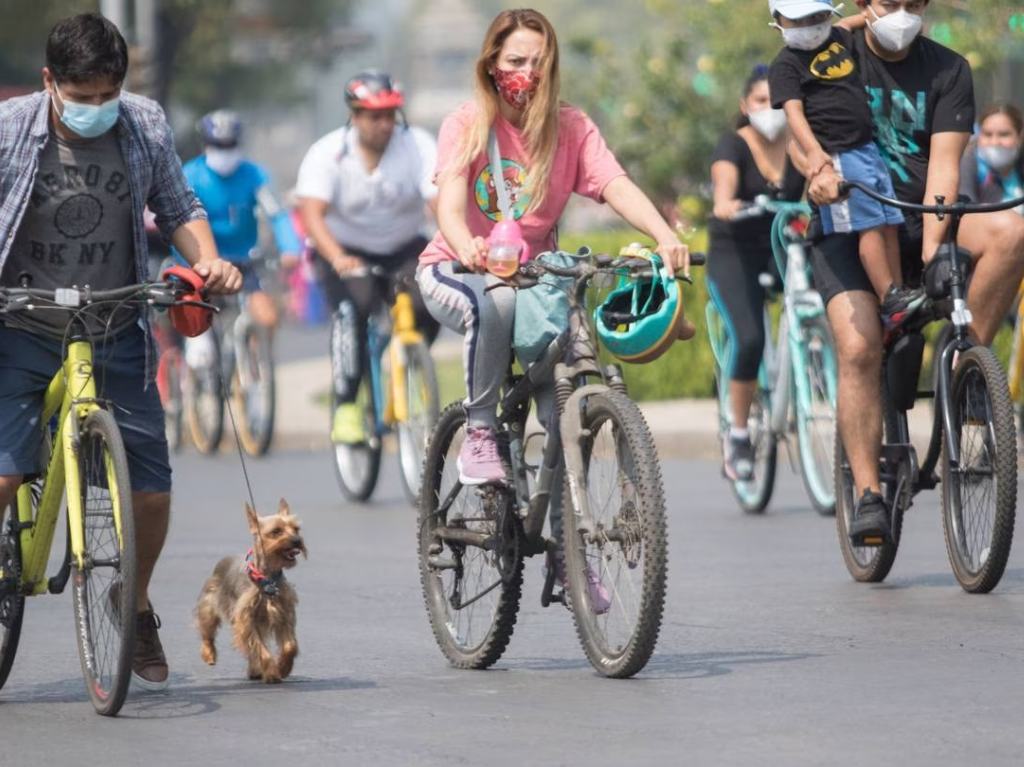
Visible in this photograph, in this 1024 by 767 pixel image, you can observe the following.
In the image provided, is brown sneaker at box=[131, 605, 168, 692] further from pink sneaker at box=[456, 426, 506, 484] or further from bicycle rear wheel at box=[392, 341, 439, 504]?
bicycle rear wheel at box=[392, 341, 439, 504]

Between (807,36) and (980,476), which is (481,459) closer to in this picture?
(980,476)

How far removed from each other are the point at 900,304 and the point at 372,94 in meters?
5.05

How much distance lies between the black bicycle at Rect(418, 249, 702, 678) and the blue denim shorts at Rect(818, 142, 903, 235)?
1.79 metres

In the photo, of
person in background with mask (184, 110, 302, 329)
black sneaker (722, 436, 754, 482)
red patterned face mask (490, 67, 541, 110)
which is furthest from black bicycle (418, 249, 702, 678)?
person in background with mask (184, 110, 302, 329)

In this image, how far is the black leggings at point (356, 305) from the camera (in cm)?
1352

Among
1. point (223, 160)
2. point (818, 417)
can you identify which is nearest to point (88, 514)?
point (818, 417)

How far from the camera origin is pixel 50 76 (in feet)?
22.7

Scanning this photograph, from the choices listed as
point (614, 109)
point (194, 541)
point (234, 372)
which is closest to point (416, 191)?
point (194, 541)

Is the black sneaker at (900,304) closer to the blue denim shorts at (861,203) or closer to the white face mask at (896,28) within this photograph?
the blue denim shorts at (861,203)

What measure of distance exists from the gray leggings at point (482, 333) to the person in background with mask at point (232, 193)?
8542 mm

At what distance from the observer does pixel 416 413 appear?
13.3m

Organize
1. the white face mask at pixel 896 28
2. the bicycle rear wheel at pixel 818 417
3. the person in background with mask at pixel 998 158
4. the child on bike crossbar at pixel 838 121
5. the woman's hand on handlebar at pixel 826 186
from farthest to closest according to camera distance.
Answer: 1. the person in background with mask at pixel 998 158
2. the bicycle rear wheel at pixel 818 417
3. the child on bike crossbar at pixel 838 121
4. the white face mask at pixel 896 28
5. the woman's hand on handlebar at pixel 826 186

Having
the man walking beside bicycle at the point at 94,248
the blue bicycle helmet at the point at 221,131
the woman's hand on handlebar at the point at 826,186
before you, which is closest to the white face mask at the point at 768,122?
the woman's hand on handlebar at the point at 826,186

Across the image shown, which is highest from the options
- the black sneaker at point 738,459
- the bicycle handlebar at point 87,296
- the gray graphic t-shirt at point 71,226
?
the gray graphic t-shirt at point 71,226
